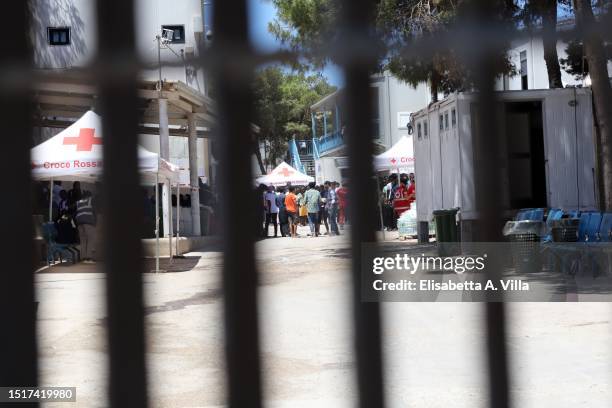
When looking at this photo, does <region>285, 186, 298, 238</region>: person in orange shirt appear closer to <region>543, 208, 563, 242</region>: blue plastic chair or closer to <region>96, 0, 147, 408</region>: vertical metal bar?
<region>543, 208, 563, 242</region>: blue plastic chair

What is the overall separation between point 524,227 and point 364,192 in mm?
8692

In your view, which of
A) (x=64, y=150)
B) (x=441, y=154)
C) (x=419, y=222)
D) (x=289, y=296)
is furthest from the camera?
(x=419, y=222)

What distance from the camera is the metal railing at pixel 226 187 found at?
133 cm

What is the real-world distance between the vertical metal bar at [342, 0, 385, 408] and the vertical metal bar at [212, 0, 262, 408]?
160mm

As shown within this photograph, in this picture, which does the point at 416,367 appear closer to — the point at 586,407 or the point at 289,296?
the point at 586,407

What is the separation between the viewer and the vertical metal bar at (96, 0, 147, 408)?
1.36m

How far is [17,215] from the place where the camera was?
1.38 meters

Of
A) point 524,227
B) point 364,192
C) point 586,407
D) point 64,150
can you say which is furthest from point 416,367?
point 64,150

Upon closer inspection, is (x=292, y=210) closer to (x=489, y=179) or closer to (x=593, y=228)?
(x=593, y=228)

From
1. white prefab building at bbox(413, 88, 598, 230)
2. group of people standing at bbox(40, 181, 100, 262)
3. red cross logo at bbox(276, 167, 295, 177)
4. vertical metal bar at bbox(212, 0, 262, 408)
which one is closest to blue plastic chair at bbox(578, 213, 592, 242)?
white prefab building at bbox(413, 88, 598, 230)

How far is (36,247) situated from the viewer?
1429 millimetres

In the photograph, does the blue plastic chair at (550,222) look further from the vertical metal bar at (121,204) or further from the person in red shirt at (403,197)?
the vertical metal bar at (121,204)

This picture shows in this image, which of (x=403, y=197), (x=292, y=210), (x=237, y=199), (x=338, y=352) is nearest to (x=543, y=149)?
(x=403, y=197)

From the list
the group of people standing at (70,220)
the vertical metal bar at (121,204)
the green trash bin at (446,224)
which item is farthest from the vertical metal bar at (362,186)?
the group of people standing at (70,220)
